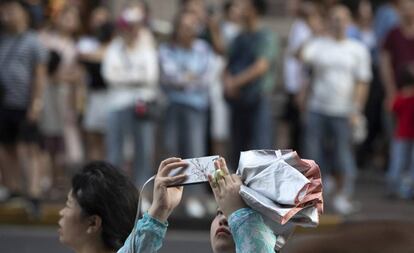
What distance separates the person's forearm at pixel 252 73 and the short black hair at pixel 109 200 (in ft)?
27.0

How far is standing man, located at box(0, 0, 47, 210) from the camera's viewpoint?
1192 centimetres

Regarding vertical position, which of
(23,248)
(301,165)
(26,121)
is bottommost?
(23,248)

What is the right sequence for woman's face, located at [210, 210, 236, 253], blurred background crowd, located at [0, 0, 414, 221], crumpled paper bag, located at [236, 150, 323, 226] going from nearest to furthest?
crumpled paper bag, located at [236, 150, 323, 226]
woman's face, located at [210, 210, 236, 253]
blurred background crowd, located at [0, 0, 414, 221]

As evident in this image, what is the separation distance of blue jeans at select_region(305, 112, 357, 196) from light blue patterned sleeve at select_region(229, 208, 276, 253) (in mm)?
8887

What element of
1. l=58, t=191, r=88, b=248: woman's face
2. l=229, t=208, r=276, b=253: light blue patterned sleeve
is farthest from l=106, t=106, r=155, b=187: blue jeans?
l=229, t=208, r=276, b=253: light blue patterned sleeve

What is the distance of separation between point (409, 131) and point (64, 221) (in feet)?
29.0

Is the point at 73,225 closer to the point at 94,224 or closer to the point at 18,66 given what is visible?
the point at 94,224

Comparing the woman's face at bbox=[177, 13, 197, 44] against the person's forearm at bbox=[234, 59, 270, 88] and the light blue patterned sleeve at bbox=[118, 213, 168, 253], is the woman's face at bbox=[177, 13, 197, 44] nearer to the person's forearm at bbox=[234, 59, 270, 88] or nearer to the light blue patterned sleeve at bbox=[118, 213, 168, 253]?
the person's forearm at bbox=[234, 59, 270, 88]

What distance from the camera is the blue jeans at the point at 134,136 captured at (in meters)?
12.4

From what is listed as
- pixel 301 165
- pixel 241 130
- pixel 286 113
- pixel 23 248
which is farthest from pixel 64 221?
pixel 286 113

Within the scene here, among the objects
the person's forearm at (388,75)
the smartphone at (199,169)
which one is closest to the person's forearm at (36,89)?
the person's forearm at (388,75)

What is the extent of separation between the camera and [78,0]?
1616 centimetres

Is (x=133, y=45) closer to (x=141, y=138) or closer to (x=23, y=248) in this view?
(x=141, y=138)

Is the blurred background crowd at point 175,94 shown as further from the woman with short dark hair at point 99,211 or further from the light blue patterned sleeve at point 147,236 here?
the light blue patterned sleeve at point 147,236
